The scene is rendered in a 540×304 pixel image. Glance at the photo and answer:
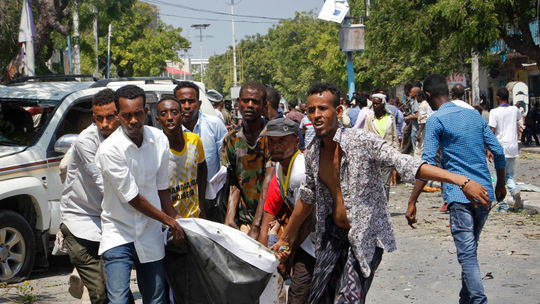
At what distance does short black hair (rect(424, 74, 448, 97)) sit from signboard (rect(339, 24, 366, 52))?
1091cm

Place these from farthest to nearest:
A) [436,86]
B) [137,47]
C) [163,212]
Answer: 1. [137,47]
2. [436,86]
3. [163,212]

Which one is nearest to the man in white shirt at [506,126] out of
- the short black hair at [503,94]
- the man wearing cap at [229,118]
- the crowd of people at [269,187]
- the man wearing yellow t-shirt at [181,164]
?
the short black hair at [503,94]

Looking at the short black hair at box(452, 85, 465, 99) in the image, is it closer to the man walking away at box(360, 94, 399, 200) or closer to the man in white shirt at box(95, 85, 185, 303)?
the man walking away at box(360, 94, 399, 200)

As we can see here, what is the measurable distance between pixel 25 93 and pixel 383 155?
199 inches

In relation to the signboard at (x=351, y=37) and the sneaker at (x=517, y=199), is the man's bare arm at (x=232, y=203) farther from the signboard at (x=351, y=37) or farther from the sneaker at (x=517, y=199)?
the signboard at (x=351, y=37)

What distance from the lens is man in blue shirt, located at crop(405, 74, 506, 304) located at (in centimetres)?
415

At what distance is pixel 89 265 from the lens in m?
3.79

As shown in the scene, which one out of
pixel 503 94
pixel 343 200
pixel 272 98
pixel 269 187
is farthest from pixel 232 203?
pixel 503 94

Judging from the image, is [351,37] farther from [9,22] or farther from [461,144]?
[461,144]

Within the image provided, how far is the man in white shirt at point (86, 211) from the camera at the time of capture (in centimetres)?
377

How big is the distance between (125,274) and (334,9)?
43.4ft

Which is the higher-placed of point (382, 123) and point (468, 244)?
point (382, 123)

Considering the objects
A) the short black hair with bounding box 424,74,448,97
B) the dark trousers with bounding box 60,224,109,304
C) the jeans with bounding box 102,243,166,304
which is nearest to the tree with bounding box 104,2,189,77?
the short black hair with bounding box 424,74,448,97

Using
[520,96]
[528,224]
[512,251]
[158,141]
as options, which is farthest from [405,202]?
[520,96]
